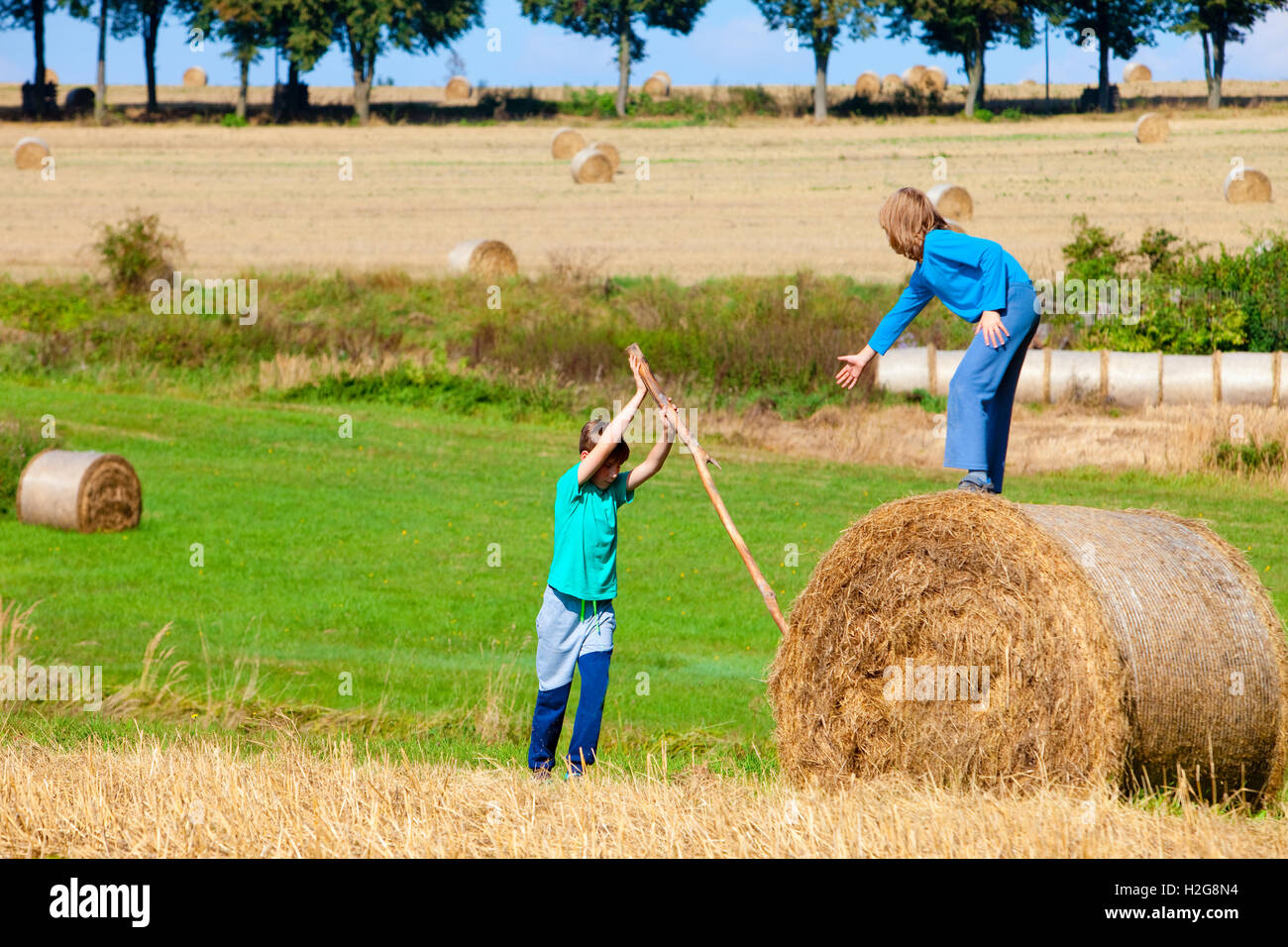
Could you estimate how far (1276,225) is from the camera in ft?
127

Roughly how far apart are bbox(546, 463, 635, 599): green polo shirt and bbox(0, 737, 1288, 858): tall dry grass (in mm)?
979

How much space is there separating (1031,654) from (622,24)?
8412 centimetres

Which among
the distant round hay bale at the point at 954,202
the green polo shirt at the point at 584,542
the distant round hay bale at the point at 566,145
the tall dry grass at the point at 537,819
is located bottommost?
the tall dry grass at the point at 537,819

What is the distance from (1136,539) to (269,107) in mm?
83120

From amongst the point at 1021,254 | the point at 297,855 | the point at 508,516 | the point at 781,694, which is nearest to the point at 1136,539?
the point at 781,694

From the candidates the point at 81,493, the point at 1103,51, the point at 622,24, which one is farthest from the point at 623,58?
the point at 81,493

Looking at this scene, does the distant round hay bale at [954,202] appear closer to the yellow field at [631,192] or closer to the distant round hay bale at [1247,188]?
the yellow field at [631,192]

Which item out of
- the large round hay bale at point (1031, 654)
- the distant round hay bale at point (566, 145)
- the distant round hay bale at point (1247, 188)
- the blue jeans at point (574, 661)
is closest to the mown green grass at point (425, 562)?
the blue jeans at point (574, 661)

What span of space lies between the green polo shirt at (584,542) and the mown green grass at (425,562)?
2.11 metres

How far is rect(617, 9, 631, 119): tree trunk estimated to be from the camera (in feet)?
267

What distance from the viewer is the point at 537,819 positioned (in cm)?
591

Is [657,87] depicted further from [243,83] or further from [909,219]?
[909,219]

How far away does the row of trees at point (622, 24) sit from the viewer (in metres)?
78.1

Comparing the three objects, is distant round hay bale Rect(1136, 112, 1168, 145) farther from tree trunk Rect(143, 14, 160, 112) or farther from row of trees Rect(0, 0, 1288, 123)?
tree trunk Rect(143, 14, 160, 112)
